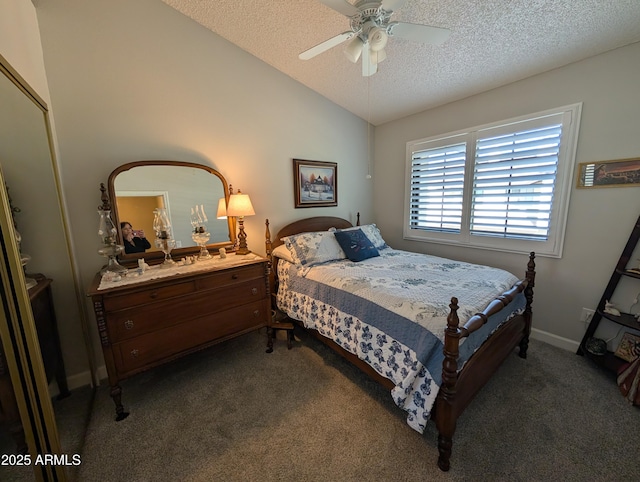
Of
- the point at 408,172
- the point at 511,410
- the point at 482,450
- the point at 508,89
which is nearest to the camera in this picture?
the point at 482,450

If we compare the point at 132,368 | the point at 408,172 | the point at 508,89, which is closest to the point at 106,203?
the point at 132,368

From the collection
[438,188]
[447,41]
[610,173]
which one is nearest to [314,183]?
[438,188]

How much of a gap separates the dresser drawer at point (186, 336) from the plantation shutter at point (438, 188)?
236 centimetres

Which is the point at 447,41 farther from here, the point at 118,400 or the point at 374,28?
the point at 118,400

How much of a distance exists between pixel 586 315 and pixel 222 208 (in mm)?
3556

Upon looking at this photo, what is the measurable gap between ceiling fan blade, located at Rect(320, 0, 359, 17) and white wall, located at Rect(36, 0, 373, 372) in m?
1.54

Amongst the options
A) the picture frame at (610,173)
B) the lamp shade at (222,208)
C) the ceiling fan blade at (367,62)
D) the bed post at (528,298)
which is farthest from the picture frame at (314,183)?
the picture frame at (610,173)

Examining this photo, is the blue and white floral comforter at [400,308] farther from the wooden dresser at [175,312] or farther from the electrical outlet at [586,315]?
the electrical outlet at [586,315]

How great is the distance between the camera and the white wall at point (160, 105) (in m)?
1.85

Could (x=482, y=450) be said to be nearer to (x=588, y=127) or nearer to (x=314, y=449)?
(x=314, y=449)

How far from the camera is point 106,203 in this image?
77.8 inches

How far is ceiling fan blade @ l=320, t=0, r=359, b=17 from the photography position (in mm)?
1303

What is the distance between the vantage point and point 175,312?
1867 mm

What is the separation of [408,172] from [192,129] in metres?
2.67
